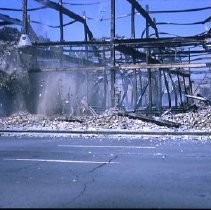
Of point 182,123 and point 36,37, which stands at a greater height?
point 36,37

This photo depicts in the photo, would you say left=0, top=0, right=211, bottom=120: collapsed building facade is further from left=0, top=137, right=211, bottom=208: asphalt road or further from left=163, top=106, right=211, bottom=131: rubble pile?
left=0, top=137, right=211, bottom=208: asphalt road

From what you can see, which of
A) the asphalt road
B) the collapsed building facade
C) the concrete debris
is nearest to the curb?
the concrete debris

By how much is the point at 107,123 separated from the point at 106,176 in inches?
423

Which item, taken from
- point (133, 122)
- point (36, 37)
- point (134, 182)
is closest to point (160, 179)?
point (134, 182)

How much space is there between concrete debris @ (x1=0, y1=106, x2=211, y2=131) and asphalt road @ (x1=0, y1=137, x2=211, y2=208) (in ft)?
17.0

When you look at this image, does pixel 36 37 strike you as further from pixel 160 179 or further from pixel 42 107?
pixel 160 179

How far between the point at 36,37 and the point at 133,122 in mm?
11077

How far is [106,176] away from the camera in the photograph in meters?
6.89

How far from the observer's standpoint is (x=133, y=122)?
56.9 feet

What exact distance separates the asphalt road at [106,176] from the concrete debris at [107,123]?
204 inches

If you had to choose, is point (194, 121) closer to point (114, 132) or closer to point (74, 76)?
point (114, 132)

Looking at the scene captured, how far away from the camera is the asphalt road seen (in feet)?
17.1

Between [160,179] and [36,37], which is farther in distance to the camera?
[36,37]

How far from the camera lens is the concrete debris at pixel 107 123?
1641 centimetres
